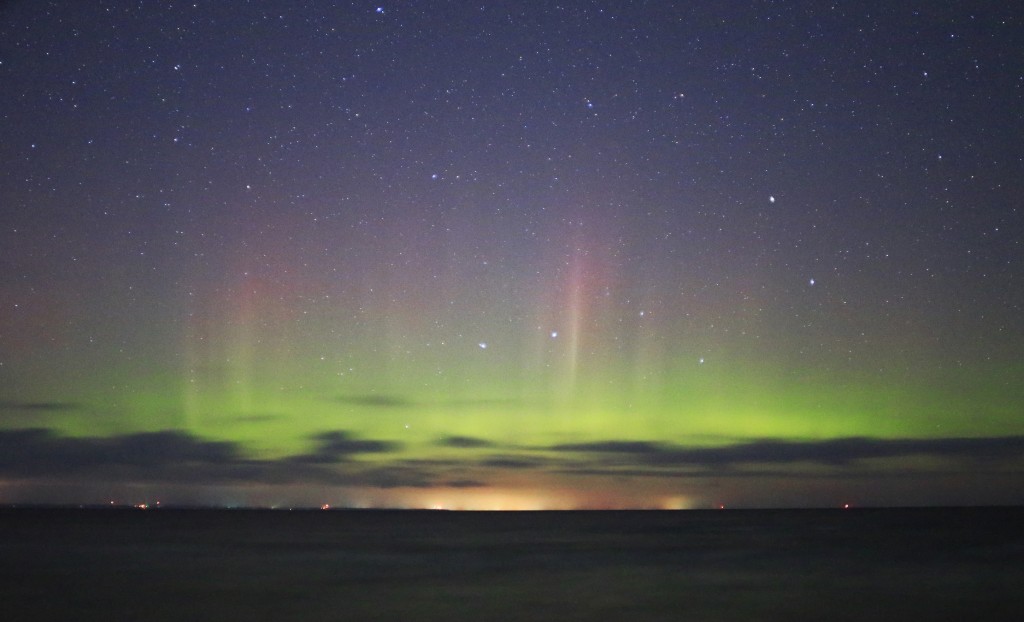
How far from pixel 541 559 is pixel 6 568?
14.0 metres

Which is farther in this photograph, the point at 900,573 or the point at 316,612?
the point at 900,573

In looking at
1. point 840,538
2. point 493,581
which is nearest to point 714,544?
point 840,538

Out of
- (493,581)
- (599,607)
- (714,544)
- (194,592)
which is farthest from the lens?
(714,544)

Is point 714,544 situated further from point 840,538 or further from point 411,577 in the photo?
point 411,577

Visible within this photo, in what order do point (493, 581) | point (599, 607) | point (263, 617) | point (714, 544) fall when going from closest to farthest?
1. point (263, 617)
2. point (599, 607)
3. point (493, 581)
4. point (714, 544)

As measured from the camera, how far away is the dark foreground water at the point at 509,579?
1664cm

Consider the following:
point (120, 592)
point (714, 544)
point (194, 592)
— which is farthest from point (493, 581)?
point (714, 544)

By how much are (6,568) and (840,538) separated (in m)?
30.1

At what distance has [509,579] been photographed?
72.9 ft

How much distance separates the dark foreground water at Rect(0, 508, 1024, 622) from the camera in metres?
16.6

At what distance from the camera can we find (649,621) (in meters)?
15.8

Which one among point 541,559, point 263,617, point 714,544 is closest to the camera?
point 263,617

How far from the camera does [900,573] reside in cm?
2361

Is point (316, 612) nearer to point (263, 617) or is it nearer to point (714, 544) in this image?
point (263, 617)
